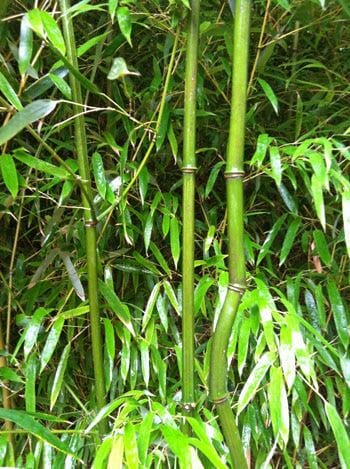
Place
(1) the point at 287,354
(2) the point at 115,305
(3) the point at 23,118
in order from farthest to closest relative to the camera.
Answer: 1. (2) the point at 115,305
2. (1) the point at 287,354
3. (3) the point at 23,118

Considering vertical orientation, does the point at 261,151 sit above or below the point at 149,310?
above

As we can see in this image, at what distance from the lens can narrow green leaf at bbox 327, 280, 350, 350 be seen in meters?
0.74

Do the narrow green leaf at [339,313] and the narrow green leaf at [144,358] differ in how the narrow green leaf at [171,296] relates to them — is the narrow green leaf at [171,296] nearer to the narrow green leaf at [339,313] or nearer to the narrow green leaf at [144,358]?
the narrow green leaf at [144,358]

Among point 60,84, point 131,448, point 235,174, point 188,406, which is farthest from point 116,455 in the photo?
point 60,84

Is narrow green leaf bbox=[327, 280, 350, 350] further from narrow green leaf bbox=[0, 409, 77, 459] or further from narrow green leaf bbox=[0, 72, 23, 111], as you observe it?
narrow green leaf bbox=[0, 72, 23, 111]

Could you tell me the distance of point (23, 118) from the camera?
49cm

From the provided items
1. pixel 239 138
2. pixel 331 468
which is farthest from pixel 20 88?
pixel 331 468

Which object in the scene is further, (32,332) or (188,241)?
(32,332)

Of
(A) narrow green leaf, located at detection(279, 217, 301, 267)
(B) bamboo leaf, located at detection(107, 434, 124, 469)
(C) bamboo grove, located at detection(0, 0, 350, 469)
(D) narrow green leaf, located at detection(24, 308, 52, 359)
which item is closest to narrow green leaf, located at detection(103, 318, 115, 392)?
(C) bamboo grove, located at detection(0, 0, 350, 469)

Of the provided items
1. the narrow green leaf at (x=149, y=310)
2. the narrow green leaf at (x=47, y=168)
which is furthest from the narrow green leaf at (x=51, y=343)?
the narrow green leaf at (x=47, y=168)

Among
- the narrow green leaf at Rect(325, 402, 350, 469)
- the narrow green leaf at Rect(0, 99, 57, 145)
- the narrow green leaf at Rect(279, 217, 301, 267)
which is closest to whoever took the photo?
the narrow green leaf at Rect(0, 99, 57, 145)

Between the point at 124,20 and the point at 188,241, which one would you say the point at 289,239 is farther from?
the point at 124,20

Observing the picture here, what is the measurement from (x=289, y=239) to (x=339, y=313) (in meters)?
0.15

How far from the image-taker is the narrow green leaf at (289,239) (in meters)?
0.80
